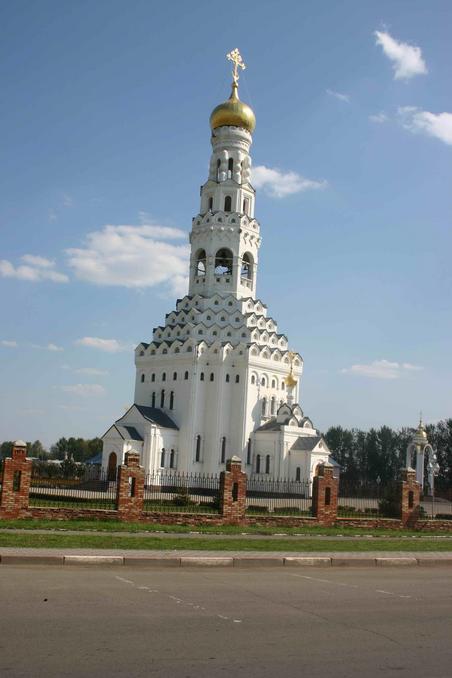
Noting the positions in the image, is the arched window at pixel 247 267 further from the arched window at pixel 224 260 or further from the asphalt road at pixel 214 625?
the asphalt road at pixel 214 625

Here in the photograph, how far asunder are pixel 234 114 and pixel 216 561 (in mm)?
41381

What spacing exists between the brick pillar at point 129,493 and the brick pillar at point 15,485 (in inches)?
98.3

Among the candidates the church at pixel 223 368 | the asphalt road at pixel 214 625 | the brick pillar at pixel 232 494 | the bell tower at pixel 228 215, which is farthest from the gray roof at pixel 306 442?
the asphalt road at pixel 214 625

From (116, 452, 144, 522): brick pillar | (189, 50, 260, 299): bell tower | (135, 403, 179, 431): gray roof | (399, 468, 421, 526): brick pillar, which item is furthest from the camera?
(189, 50, 260, 299): bell tower

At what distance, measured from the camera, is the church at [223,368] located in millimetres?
44781

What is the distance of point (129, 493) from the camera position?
20.1 m

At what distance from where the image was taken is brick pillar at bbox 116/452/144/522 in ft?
65.4

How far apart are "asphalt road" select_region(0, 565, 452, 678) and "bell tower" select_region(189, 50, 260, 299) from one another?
38142 mm

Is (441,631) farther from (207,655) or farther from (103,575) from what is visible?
(103,575)

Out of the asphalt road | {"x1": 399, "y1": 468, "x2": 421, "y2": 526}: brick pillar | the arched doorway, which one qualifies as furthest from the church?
the asphalt road

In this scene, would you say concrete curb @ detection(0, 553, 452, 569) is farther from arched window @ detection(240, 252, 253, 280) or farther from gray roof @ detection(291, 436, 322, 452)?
arched window @ detection(240, 252, 253, 280)

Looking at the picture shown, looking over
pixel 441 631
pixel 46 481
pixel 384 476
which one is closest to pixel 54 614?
pixel 441 631

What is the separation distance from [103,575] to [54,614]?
10.8ft

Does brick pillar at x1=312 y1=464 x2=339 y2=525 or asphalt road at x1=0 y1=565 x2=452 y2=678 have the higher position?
brick pillar at x1=312 y1=464 x2=339 y2=525
